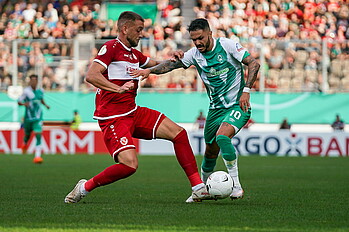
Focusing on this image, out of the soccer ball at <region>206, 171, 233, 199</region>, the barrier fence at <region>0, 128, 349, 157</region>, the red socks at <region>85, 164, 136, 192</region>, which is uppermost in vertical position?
the red socks at <region>85, 164, 136, 192</region>

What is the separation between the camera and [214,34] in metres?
30.2

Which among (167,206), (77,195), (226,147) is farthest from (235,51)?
(77,195)

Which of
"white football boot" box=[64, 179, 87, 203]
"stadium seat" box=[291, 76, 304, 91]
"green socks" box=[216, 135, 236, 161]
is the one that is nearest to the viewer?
"white football boot" box=[64, 179, 87, 203]

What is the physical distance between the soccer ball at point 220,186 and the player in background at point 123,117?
97 mm

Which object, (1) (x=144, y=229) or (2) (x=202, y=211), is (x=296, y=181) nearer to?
(2) (x=202, y=211)

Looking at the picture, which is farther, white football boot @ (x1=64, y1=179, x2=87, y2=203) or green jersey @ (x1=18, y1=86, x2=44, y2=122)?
green jersey @ (x1=18, y1=86, x2=44, y2=122)

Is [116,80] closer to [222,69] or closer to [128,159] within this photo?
[128,159]

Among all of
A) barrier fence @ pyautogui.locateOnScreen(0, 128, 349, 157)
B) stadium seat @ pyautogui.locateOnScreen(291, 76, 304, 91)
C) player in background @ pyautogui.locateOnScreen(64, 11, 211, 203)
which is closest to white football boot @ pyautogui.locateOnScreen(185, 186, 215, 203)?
player in background @ pyautogui.locateOnScreen(64, 11, 211, 203)

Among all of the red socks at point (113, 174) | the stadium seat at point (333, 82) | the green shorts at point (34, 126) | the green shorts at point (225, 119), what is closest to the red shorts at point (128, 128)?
the red socks at point (113, 174)

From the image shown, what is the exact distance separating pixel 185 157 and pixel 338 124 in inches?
778

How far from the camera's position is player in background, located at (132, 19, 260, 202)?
374 inches

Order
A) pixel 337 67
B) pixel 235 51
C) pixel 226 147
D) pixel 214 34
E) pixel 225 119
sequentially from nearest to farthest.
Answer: pixel 226 147
pixel 235 51
pixel 225 119
pixel 337 67
pixel 214 34

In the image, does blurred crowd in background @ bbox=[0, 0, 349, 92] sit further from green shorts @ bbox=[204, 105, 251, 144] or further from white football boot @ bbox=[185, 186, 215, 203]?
white football boot @ bbox=[185, 186, 215, 203]

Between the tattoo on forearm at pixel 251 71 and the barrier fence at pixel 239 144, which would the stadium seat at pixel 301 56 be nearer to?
the barrier fence at pixel 239 144
